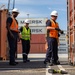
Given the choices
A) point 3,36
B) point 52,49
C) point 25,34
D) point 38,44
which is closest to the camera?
point 52,49

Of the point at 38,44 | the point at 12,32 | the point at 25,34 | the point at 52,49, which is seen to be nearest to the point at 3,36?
the point at 25,34

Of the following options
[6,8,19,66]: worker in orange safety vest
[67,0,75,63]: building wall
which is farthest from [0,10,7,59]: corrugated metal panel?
[67,0,75,63]: building wall

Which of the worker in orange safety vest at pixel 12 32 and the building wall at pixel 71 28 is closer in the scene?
the building wall at pixel 71 28

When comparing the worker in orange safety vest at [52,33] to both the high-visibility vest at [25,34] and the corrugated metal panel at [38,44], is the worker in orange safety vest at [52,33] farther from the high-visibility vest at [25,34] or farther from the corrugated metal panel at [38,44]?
the corrugated metal panel at [38,44]

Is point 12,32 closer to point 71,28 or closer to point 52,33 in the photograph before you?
point 52,33

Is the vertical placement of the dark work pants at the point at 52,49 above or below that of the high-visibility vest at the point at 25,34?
below

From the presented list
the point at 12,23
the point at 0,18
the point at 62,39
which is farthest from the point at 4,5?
the point at 62,39

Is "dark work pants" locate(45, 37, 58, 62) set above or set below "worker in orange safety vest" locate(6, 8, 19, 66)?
below

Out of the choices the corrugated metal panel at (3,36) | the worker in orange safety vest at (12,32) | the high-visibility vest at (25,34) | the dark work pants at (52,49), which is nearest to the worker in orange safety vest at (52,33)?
the dark work pants at (52,49)

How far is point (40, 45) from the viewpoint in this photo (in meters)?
37.4

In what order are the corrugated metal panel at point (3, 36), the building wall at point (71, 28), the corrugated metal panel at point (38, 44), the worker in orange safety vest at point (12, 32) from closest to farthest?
the building wall at point (71, 28)
the worker in orange safety vest at point (12, 32)
the corrugated metal panel at point (3, 36)
the corrugated metal panel at point (38, 44)

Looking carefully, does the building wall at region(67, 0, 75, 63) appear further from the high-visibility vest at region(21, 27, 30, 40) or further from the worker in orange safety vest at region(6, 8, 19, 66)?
the high-visibility vest at region(21, 27, 30, 40)

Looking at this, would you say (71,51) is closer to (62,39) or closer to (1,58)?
(1,58)

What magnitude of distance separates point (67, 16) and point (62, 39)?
16.6 metres
